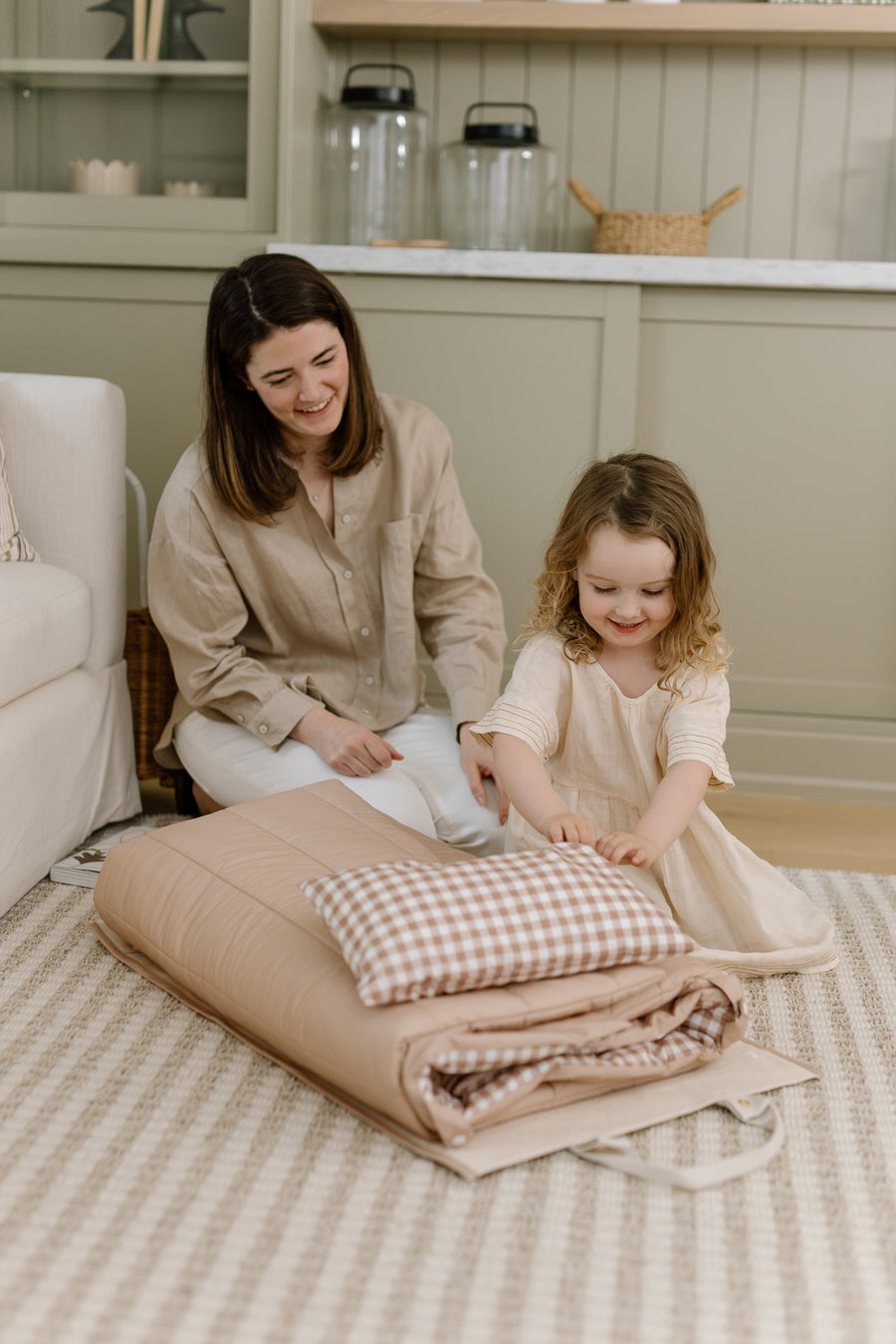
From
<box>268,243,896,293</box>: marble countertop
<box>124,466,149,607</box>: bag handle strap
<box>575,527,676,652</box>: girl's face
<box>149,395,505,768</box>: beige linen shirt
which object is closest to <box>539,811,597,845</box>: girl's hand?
<box>575,527,676,652</box>: girl's face

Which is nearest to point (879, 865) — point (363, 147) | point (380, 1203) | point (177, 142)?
point (380, 1203)

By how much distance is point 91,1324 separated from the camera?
88 cm

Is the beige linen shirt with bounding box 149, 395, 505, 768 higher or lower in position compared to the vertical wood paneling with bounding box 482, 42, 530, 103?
lower

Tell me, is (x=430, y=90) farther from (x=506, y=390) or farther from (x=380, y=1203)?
(x=380, y=1203)

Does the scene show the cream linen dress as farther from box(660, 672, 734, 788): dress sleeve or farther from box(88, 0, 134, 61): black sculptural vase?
box(88, 0, 134, 61): black sculptural vase

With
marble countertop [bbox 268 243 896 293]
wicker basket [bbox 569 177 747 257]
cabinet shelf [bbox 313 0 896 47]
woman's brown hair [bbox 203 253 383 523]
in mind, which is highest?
cabinet shelf [bbox 313 0 896 47]

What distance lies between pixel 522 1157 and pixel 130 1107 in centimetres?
36

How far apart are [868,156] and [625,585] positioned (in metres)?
1.46

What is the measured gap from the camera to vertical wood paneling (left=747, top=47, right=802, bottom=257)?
7.84 ft

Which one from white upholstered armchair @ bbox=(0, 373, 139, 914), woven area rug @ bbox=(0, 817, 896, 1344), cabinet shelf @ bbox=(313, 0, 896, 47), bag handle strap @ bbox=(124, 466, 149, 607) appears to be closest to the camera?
woven area rug @ bbox=(0, 817, 896, 1344)

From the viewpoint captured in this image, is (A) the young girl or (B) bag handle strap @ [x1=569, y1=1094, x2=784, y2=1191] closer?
(B) bag handle strap @ [x1=569, y1=1094, x2=784, y2=1191]

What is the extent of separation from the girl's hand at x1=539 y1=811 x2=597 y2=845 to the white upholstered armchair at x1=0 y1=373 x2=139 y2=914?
69cm

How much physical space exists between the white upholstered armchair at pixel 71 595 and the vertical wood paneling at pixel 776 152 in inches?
50.5

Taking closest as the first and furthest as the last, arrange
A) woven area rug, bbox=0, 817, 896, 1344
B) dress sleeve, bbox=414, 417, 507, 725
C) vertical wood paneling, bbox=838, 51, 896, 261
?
1. woven area rug, bbox=0, 817, 896, 1344
2. dress sleeve, bbox=414, 417, 507, 725
3. vertical wood paneling, bbox=838, 51, 896, 261
